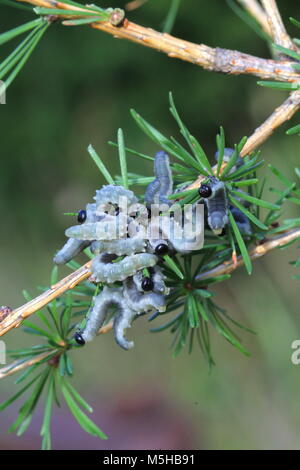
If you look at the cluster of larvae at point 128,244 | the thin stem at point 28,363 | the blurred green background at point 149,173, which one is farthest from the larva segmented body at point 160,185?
the blurred green background at point 149,173

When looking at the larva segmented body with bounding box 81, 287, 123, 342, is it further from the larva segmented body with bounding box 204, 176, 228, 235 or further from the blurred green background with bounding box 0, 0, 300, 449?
the blurred green background with bounding box 0, 0, 300, 449

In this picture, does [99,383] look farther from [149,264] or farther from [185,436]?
[149,264]

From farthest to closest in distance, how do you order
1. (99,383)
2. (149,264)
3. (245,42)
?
(99,383)
(245,42)
(149,264)

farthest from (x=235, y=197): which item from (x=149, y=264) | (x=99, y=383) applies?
(x=99, y=383)

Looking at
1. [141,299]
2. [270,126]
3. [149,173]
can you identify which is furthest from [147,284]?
[149,173]

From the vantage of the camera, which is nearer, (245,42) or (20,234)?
(245,42)

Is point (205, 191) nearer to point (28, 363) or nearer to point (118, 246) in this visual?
point (118, 246)

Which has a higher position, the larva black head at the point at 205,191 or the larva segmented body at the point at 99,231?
the larva black head at the point at 205,191

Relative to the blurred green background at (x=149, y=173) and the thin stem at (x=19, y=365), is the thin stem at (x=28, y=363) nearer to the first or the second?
the thin stem at (x=19, y=365)
